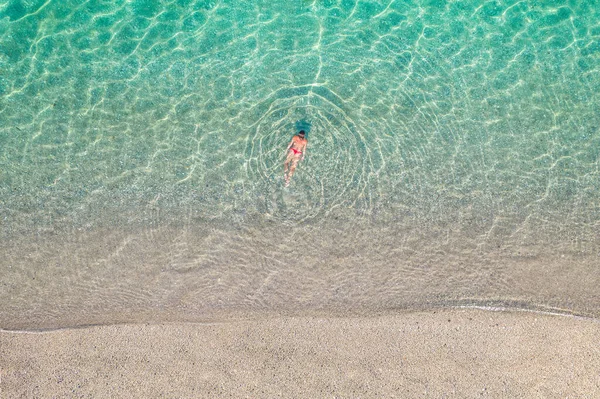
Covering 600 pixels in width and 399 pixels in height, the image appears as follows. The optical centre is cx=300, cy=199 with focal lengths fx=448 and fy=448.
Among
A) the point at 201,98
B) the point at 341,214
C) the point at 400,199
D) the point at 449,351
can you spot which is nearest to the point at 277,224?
the point at 341,214

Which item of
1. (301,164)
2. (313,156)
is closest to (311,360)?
(301,164)

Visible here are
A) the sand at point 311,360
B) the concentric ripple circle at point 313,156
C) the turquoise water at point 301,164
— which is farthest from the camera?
the concentric ripple circle at point 313,156

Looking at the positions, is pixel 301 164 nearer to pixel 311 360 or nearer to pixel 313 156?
pixel 313 156

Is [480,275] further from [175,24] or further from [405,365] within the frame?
[175,24]

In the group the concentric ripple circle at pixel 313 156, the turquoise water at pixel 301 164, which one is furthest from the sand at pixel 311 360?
the concentric ripple circle at pixel 313 156

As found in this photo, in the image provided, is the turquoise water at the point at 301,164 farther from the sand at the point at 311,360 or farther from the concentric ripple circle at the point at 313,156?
the sand at the point at 311,360
